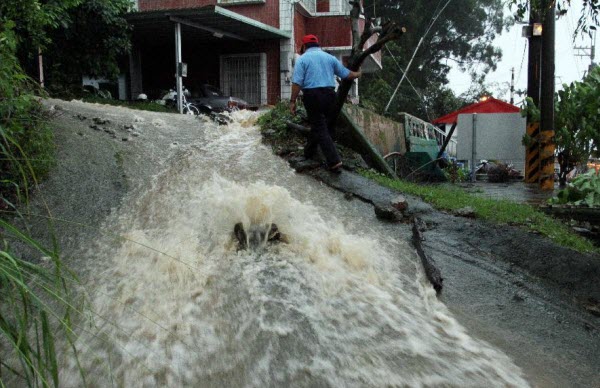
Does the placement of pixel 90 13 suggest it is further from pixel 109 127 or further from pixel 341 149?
pixel 341 149

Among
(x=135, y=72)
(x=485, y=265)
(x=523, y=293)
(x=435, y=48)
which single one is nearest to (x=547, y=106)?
(x=485, y=265)

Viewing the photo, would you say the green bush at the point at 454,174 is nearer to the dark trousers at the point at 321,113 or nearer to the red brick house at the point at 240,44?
the red brick house at the point at 240,44

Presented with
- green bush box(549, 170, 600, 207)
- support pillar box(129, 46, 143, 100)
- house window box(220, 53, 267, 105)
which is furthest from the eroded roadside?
support pillar box(129, 46, 143, 100)

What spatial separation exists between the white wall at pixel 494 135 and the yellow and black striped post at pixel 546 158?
97 cm

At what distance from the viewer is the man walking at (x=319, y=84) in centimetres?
697

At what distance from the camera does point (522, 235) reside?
530 centimetres

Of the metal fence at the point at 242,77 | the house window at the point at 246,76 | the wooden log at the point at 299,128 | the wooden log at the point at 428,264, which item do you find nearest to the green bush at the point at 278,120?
the wooden log at the point at 299,128

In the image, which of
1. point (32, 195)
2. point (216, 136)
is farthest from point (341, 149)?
point (32, 195)

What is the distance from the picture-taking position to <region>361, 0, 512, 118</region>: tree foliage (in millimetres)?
31359

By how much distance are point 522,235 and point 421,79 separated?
3215 centimetres

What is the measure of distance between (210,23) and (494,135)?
886 centimetres

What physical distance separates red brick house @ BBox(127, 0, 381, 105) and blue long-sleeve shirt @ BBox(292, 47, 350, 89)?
925 cm

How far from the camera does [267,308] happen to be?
3.82 metres

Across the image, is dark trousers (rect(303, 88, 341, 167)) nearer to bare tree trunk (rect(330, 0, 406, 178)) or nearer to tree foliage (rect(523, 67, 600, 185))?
bare tree trunk (rect(330, 0, 406, 178))
